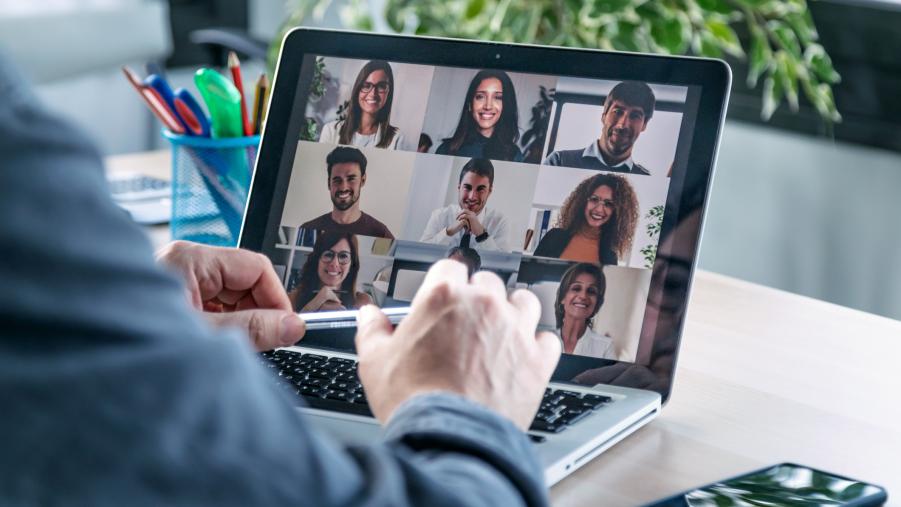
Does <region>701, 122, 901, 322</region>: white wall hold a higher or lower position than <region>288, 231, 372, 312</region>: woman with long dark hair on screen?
higher

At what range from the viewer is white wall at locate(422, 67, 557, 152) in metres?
0.83

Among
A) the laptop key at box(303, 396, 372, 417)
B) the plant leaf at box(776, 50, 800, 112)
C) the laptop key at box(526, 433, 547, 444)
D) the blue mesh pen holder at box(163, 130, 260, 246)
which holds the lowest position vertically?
the laptop key at box(303, 396, 372, 417)

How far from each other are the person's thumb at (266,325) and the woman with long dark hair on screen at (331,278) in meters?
0.05

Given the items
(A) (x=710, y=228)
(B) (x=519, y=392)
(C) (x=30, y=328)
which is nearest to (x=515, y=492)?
(B) (x=519, y=392)

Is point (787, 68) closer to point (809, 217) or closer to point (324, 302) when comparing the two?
point (809, 217)

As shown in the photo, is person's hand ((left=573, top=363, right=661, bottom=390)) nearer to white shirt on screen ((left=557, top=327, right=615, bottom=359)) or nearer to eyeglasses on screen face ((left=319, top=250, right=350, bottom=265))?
white shirt on screen ((left=557, top=327, right=615, bottom=359))

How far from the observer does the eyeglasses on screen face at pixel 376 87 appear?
2.85 ft

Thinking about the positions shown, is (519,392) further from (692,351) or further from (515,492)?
(692,351)

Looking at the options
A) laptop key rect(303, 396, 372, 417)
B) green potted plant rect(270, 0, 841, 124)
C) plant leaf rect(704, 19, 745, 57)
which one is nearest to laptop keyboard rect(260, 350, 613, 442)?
laptop key rect(303, 396, 372, 417)

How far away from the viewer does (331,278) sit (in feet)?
2.72

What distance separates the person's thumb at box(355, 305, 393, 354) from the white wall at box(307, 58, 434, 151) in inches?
9.5

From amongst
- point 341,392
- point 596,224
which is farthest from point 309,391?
point 596,224

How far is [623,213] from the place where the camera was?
0.78 m

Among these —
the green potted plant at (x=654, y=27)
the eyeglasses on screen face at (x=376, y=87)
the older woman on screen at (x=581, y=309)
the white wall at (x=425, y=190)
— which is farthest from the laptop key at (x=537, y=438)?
the green potted plant at (x=654, y=27)
